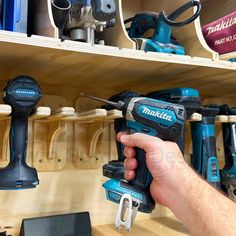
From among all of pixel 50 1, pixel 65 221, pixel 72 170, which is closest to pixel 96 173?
pixel 72 170

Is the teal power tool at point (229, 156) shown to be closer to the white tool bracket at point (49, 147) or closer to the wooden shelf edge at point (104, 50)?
the wooden shelf edge at point (104, 50)

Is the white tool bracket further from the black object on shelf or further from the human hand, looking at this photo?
the human hand

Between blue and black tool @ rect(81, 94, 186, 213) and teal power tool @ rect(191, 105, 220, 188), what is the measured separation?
21cm

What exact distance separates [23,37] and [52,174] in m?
0.48

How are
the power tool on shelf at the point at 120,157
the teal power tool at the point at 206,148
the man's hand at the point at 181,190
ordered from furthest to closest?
the teal power tool at the point at 206,148, the power tool on shelf at the point at 120,157, the man's hand at the point at 181,190

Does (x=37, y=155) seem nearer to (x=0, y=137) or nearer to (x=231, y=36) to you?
(x=0, y=137)

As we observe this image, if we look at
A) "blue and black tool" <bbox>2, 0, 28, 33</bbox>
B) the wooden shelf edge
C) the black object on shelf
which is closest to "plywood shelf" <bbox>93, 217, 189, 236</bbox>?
the black object on shelf

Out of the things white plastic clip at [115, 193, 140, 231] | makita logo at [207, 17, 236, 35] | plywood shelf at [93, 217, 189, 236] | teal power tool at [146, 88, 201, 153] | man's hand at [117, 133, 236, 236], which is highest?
makita logo at [207, 17, 236, 35]

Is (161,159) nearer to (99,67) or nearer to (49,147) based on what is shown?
(99,67)

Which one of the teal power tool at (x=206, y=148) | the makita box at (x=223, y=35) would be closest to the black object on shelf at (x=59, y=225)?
the teal power tool at (x=206, y=148)

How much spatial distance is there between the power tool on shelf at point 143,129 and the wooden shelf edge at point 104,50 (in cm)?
10

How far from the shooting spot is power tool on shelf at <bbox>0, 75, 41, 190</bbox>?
0.73 meters

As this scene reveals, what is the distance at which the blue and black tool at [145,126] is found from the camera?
0.77 meters

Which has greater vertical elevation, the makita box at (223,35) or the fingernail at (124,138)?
the makita box at (223,35)
